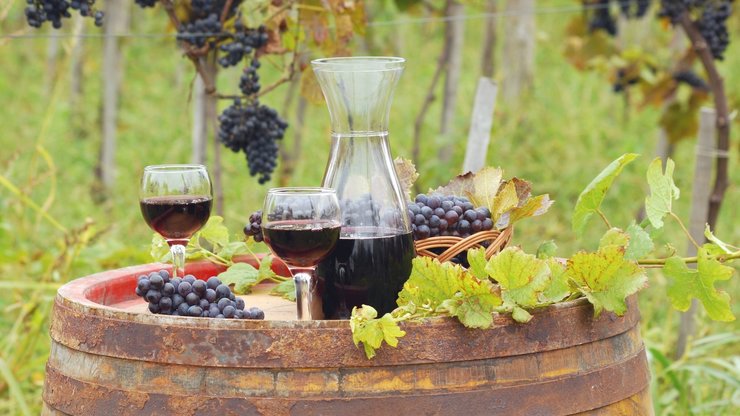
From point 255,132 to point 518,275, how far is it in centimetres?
162

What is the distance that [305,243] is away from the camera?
5.70 feet

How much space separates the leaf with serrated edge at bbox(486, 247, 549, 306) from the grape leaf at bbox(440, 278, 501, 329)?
0.04 metres

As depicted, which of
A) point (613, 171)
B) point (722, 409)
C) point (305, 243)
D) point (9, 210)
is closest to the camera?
point (305, 243)

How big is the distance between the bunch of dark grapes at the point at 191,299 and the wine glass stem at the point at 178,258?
268 mm

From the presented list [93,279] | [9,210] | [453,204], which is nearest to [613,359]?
[453,204]

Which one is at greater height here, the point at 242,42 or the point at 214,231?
the point at 242,42

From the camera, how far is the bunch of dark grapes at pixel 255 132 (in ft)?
10.4

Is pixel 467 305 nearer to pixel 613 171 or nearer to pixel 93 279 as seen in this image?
pixel 613 171

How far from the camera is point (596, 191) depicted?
1.96 metres

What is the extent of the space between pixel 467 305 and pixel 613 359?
1.07 ft

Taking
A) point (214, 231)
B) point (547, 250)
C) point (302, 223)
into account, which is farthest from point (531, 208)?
point (214, 231)

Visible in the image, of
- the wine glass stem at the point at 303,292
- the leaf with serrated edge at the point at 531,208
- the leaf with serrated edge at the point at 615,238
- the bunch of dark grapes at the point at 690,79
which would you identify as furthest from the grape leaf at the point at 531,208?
the bunch of dark grapes at the point at 690,79

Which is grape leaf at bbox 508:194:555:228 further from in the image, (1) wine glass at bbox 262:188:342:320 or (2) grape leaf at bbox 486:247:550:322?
(1) wine glass at bbox 262:188:342:320

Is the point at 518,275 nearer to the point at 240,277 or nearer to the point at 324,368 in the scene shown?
the point at 324,368
